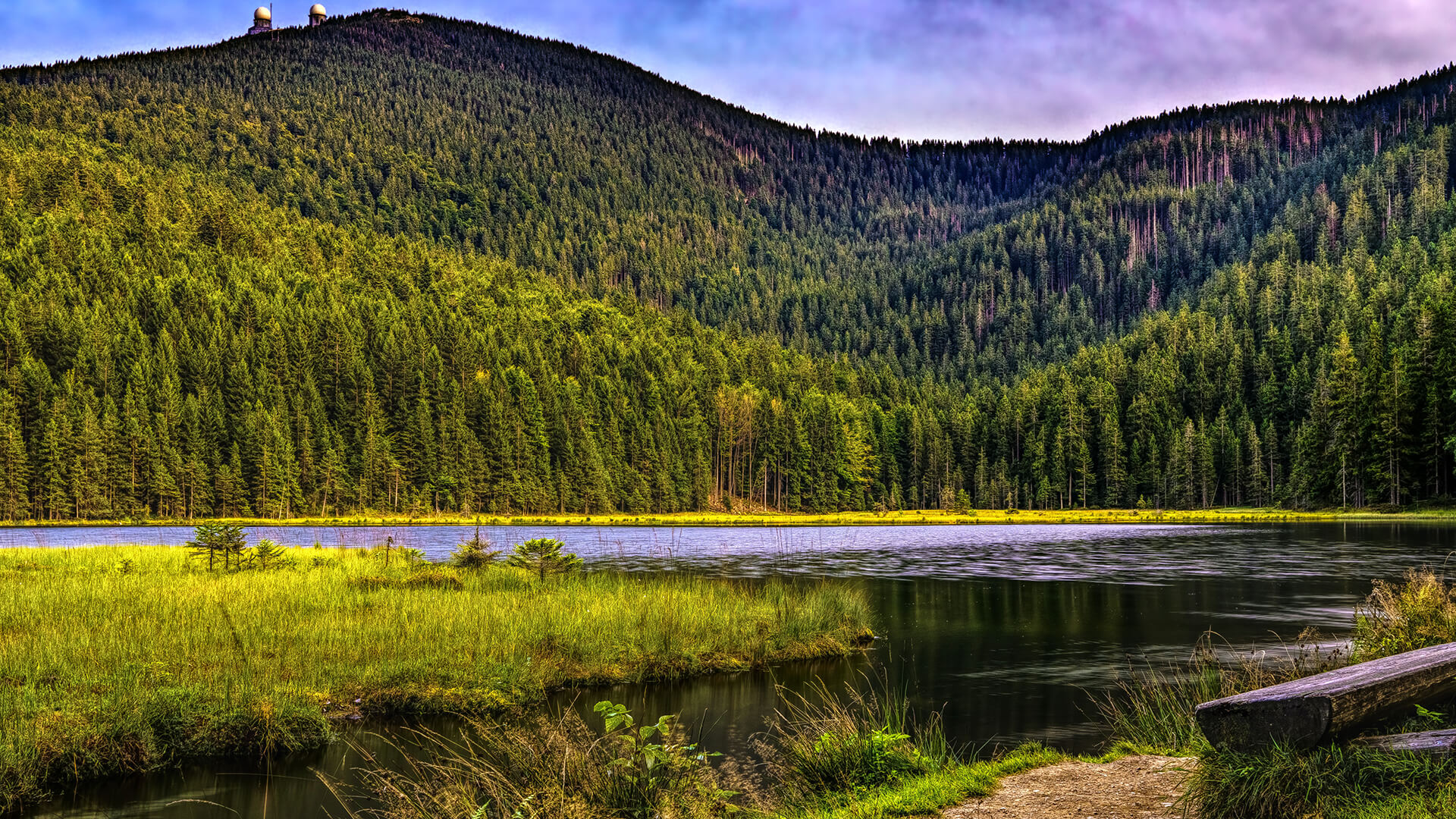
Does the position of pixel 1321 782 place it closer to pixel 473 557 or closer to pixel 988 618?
pixel 988 618

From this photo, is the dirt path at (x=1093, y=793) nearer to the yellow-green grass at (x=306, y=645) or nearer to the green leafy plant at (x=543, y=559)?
the yellow-green grass at (x=306, y=645)

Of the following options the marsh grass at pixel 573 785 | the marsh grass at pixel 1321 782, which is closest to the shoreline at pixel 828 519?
the marsh grass at pixel 573 785

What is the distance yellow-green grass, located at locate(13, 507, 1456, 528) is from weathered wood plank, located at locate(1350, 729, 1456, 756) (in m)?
89.2

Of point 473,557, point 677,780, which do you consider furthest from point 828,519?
point 677,780

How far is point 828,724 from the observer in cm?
1262

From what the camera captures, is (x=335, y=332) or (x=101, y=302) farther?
(x=335, y=332)

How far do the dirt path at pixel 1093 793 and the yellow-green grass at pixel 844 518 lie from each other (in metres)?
86.0

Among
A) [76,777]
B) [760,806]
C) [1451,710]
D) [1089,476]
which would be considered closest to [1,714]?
[76,777]

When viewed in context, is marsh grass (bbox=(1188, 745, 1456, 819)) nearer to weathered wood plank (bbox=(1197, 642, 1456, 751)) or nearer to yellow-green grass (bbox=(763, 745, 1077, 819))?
weathered wood plank (bbox=(1197, 642, 1456, 751))

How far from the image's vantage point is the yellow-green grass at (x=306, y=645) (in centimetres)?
1411

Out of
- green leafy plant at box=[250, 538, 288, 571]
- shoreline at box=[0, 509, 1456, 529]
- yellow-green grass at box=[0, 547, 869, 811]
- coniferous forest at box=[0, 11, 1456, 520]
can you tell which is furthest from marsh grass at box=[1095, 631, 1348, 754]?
coniferous forest at box=[0, 11, 1456, 520]

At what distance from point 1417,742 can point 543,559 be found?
957 inches

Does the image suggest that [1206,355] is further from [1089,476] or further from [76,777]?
[76,777]

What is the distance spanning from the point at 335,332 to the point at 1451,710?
14978 cm
